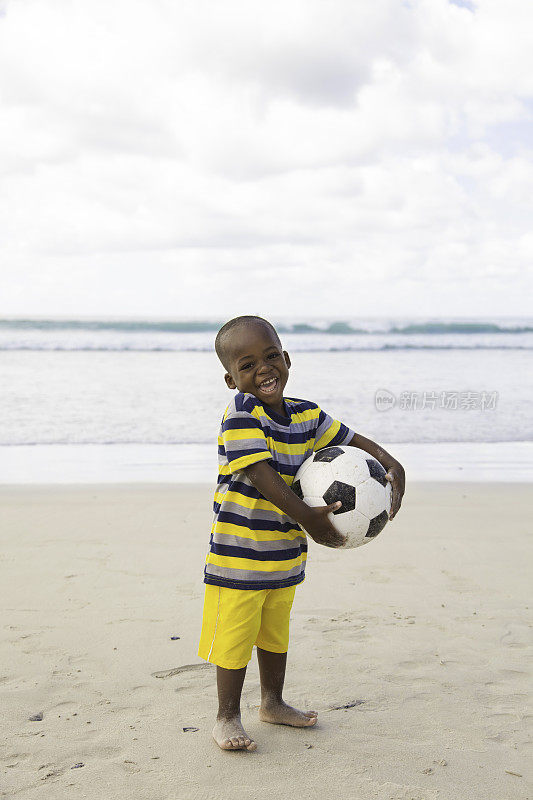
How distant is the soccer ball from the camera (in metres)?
2.79

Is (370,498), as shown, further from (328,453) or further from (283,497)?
(283,497)

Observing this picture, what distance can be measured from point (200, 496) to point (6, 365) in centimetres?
1416

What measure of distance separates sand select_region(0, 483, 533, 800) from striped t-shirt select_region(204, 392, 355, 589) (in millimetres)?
655

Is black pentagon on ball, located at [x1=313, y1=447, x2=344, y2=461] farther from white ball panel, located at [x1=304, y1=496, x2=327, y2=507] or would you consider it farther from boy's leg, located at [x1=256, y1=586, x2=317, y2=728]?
boy's leg, located at [x1=256, y1=586, x2=317, y2=728]

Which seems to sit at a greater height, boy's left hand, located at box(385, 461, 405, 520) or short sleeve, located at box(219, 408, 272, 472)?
short sleeve, located at box(219, 408, 272, 472)

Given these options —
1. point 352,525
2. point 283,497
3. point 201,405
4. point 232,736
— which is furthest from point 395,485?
point 201,405

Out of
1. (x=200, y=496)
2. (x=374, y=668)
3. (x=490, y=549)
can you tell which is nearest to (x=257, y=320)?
(x=374, y=668)

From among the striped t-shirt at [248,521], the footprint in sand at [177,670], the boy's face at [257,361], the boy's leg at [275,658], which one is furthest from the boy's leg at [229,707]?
the boy's face at [257,361]

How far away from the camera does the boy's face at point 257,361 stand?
2.85 metres

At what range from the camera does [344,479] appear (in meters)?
2.81

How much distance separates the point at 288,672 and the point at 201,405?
371 inches

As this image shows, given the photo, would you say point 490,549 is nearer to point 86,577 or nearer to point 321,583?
point 321,583

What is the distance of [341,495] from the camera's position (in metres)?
2.79

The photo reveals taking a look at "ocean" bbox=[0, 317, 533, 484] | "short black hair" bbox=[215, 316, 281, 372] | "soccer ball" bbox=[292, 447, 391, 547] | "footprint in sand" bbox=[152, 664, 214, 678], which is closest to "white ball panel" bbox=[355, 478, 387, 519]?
"soccer ball" bbox=[292, 447, 391, 547]
